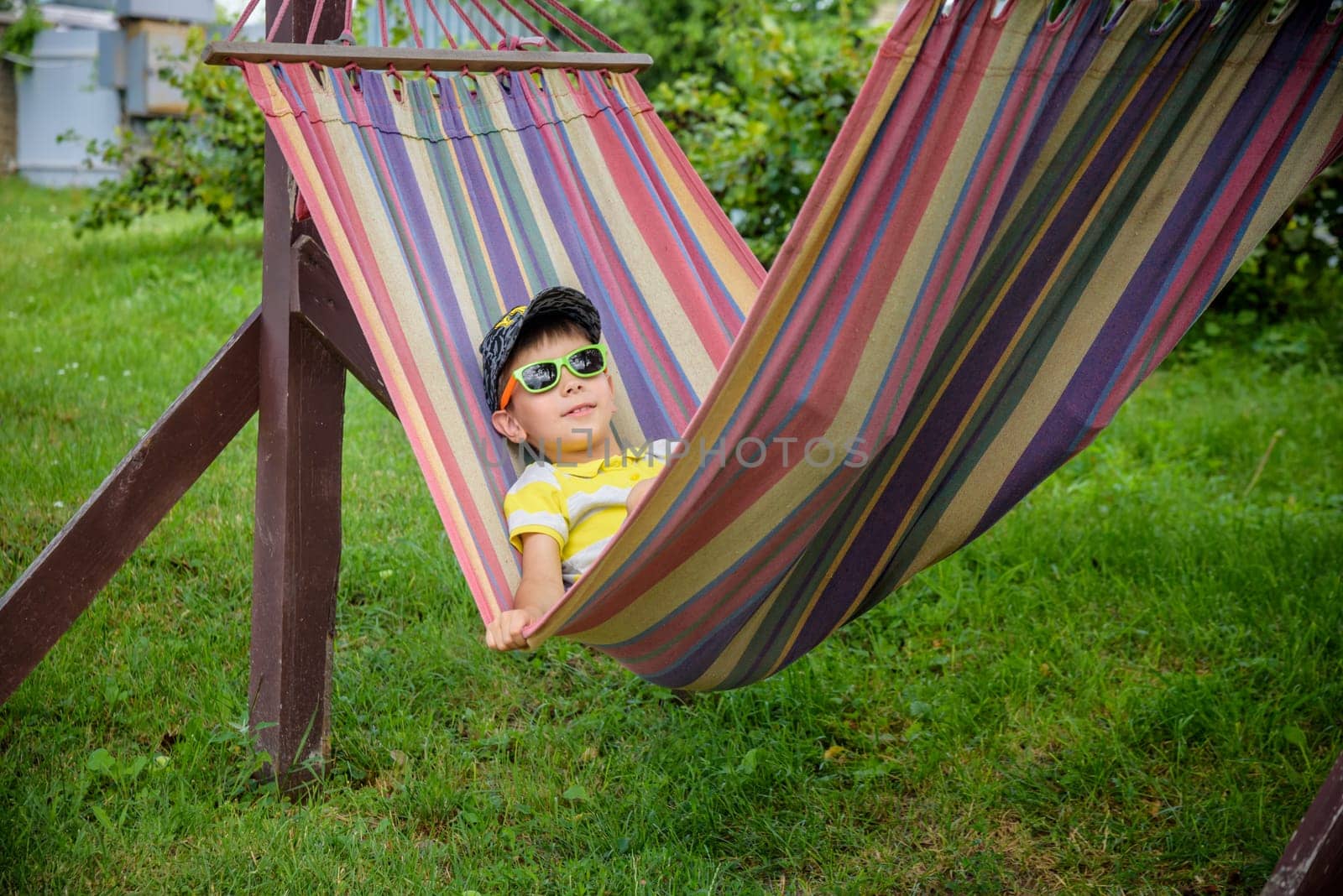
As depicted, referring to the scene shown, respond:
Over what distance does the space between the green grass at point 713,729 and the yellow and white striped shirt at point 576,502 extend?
472mm

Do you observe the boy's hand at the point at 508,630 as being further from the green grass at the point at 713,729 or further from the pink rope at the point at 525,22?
the pink rope at the point at 525,22

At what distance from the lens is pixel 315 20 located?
2.03m

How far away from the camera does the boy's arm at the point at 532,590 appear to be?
5.31 ft

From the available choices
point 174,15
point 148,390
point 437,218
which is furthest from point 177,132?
point 437,218

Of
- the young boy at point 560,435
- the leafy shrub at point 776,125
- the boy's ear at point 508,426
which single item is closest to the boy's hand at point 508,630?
Result: the young boy at point 560,435

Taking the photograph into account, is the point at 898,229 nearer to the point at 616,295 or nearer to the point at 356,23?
the point at 616,295

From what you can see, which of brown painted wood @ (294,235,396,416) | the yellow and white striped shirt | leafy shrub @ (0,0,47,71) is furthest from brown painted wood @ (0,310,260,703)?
leafy shrub @ (0,0,47,71)

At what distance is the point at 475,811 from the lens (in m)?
2.07

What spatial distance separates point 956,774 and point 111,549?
4.94 feet

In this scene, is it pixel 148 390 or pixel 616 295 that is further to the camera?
pixel 148 390

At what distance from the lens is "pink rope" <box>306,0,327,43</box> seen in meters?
1.99

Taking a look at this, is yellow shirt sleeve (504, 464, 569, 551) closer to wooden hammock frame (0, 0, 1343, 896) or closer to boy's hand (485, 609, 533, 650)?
boy's hand (485, 609, 533, 650)

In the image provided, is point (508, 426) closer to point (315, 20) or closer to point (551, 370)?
point (551, 370)

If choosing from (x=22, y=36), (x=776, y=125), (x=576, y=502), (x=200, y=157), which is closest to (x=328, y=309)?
(x=576, y=502)
